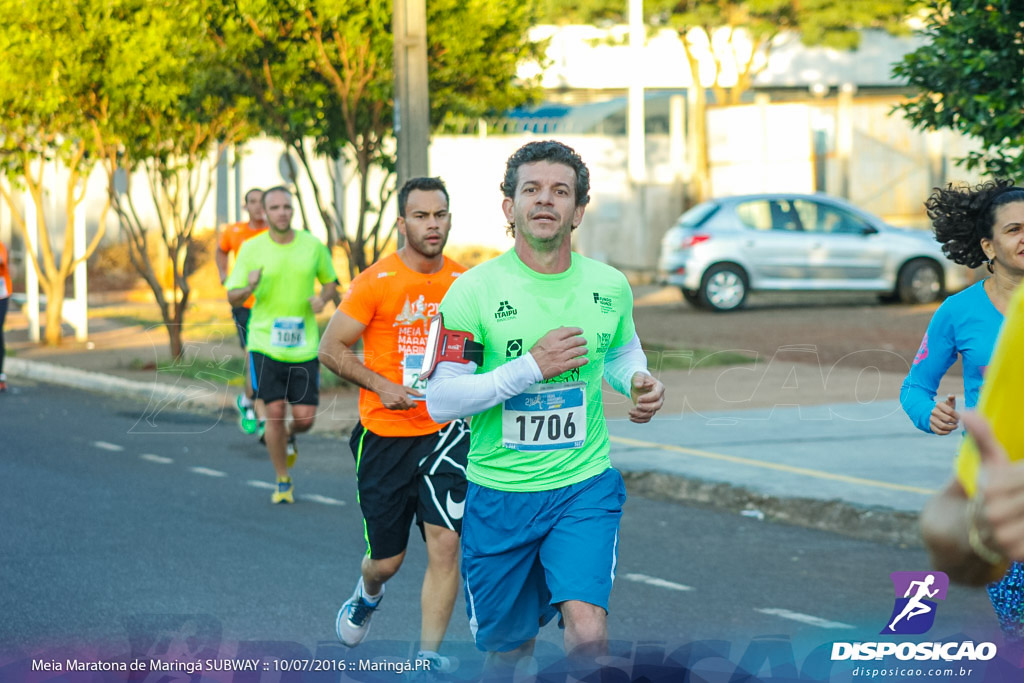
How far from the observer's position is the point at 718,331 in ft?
62.8

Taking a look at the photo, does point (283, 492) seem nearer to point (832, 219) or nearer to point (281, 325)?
point (281, 325)

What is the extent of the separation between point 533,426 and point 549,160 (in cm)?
84

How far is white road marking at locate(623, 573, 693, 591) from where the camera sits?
728 cm

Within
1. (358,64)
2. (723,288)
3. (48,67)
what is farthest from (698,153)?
(358,64)

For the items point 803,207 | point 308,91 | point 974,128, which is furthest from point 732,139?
point 974,128

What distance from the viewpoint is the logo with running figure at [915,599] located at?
6.55 meters

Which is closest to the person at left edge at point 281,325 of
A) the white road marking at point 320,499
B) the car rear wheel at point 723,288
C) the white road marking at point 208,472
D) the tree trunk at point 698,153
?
the white road marking at point 320,499

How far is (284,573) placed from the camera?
7477 mm

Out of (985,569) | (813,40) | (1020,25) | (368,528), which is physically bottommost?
(368,528)

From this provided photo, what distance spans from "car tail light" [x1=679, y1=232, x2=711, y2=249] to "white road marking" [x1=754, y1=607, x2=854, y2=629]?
15.0 m

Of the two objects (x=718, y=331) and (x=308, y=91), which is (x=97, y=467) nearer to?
(x=308, y=91)

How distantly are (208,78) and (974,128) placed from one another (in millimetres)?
8027

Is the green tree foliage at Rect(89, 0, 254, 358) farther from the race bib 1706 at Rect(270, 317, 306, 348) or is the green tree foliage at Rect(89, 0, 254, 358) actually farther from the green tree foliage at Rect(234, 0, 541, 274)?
the race bib 1706 at Rect(270, 317, 306, 348)

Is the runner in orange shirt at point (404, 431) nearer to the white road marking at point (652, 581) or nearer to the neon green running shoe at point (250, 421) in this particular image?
the white road marking at point (652, 581)
